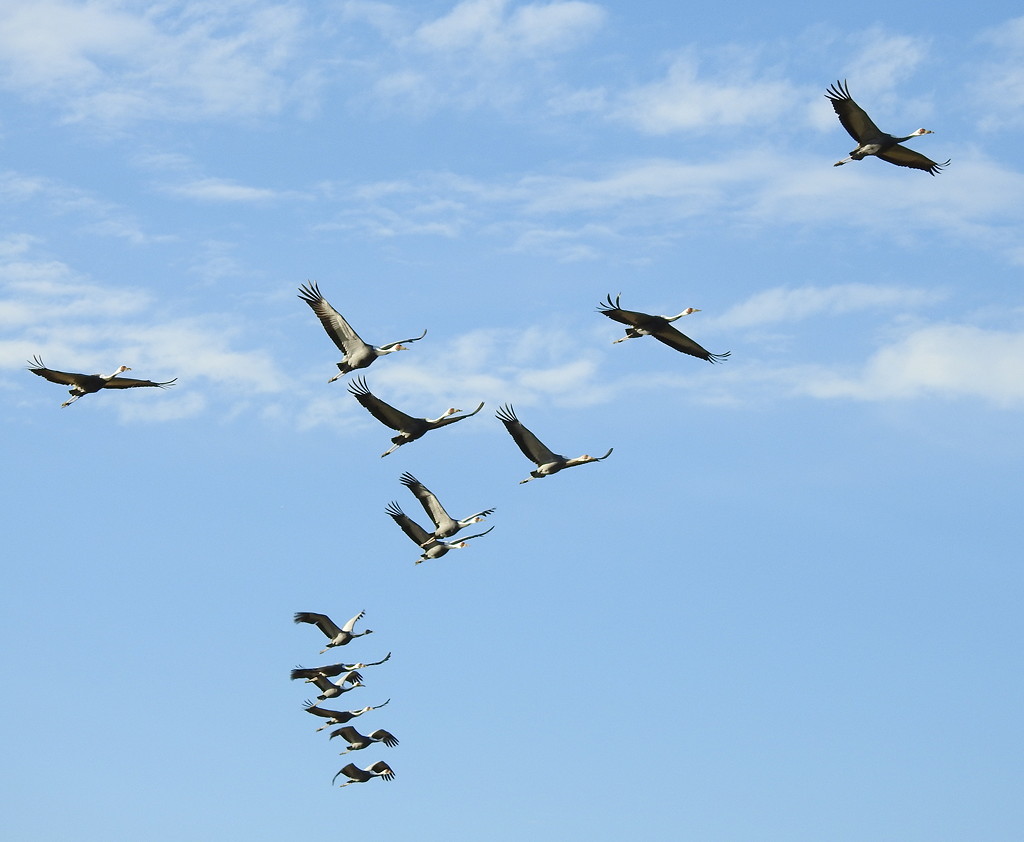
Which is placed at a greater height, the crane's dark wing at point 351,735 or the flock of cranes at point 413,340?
the flock of cranes at point 413,340

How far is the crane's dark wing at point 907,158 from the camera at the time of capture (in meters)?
47.9

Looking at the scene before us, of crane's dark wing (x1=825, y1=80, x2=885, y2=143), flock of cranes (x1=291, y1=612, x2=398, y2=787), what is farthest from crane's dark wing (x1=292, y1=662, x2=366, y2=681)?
crane's dark wing (x1=825, y1=80, x2=885, y2=143)

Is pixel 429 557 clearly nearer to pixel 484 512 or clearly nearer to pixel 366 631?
pixel 484 512

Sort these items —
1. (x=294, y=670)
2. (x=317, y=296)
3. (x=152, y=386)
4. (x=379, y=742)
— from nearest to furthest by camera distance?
(x=317, y=296) → (x=152, y=386) → (x=294, y=670) → (x=379, y=742)

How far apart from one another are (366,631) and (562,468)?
11.8 metres

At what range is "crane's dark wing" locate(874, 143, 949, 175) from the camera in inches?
1885

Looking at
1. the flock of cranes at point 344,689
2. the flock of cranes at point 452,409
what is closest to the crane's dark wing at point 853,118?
the flock of cranes at point 452,409

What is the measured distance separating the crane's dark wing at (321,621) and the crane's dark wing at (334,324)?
38.4 ft

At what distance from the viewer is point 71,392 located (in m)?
48.3

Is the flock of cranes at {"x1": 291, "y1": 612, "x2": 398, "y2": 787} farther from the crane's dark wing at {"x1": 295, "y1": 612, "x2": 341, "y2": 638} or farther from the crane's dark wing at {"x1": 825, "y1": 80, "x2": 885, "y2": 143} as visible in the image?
the crane's dark wing at {"x1": 825, "y1": 80, "x2": 885, "y2": 143}

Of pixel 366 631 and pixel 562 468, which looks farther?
pixel 366 631

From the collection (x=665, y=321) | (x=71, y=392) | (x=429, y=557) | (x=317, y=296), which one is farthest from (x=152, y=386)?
(x=665, y=321)

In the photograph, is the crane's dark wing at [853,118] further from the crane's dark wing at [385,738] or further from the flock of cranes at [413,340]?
the crane's dark wing at [385,738]

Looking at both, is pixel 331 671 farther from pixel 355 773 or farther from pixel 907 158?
pixel 907 158
